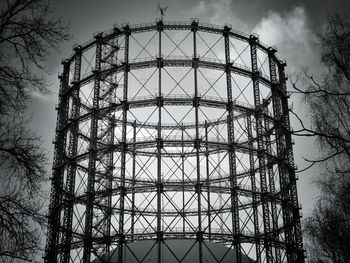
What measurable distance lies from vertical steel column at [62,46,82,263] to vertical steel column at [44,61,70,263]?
63cm

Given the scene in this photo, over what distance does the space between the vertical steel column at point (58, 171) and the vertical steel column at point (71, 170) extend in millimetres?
626

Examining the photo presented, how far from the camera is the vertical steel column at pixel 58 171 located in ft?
90.0

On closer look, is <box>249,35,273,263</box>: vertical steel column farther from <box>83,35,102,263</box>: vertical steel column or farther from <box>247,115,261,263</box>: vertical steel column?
<box>83,35,102,263</box>: vertical steel column

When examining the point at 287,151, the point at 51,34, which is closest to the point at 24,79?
the point at 51,34

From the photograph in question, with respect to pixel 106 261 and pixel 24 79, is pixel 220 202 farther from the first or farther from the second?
pixel 24 79

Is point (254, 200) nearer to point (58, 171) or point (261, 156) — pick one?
point (261, 156)

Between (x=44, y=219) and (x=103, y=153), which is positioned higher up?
(x=103, y=153)

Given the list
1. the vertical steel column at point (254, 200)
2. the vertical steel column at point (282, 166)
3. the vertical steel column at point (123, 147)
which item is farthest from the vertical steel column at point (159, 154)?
the vertical steel column at point (282, 166)

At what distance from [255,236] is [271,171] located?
6.00 m

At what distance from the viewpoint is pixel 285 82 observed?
3384 centimetres

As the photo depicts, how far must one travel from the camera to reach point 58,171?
97.1ft

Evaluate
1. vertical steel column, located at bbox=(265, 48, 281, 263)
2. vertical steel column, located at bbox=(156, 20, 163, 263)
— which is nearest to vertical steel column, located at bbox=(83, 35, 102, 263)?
vertical steel column, located at bbox=(156, 20, 163, 263)

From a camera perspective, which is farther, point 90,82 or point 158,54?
point 90,82

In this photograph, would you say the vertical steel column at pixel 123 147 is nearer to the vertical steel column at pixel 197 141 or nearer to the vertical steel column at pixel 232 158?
the vertical steel column at pixel 197 141
